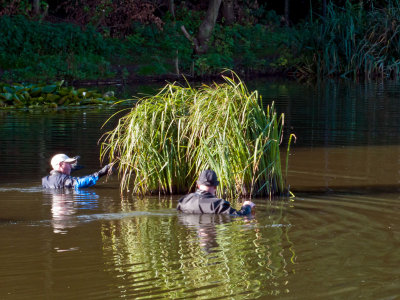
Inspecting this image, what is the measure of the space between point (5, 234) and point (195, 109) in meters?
3.26

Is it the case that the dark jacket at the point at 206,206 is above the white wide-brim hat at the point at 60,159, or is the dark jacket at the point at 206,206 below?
below

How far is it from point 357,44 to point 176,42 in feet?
26.1

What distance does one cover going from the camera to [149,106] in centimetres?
1123

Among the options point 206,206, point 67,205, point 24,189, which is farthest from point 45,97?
point 206,206

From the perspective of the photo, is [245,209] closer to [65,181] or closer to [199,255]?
[199,255]

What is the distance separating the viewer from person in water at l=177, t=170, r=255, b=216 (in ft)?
31.9

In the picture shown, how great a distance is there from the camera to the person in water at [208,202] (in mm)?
9711

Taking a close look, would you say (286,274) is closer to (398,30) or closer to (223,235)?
(223,235)

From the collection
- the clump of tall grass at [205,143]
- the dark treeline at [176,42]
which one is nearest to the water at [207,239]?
the clump of tall grass at [205,143]

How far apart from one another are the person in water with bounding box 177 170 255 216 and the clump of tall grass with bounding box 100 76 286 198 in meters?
0.82

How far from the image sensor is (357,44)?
34312 millimetres

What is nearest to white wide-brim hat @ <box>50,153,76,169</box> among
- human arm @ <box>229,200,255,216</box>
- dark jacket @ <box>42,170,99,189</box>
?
dark jacket @ <box>42,170,99,189</box>

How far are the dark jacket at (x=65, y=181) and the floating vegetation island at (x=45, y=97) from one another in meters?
12.1

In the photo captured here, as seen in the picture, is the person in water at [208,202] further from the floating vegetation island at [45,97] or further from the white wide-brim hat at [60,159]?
the floating vegetation island at [45,97]
